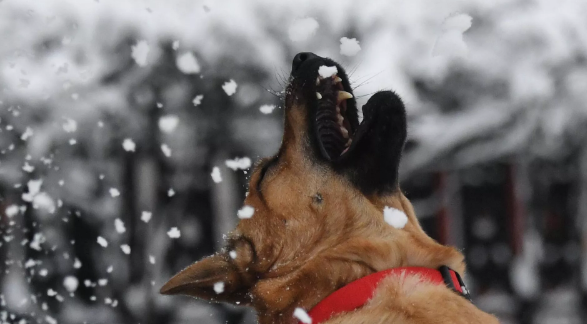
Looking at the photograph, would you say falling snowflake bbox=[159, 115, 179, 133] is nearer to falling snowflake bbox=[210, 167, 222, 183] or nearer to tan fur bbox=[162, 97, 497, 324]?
falling snowflake bbox=[210, 167, 222, 183]

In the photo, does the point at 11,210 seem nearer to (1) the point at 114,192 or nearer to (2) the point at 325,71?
(1) the point at 114,192

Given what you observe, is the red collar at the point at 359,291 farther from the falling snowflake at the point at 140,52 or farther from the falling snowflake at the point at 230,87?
the falling snowflake at the point at 140,52

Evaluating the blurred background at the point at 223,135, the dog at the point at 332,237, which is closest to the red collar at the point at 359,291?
the dog at the point at 332,237

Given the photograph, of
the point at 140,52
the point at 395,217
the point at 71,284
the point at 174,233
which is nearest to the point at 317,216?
Result: the point at 395,217

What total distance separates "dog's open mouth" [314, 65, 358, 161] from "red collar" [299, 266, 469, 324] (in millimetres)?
722

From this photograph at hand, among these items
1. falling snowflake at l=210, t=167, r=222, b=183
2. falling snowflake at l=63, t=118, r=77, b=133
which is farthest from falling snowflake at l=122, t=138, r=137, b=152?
falling snowflake at l=210, t=167, r=222, b=183

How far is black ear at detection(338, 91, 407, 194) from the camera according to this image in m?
2.54

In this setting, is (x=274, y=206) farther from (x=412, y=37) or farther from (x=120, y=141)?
(x=120, y=141)

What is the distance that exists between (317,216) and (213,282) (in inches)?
19.9

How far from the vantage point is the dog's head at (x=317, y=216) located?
2289 mm

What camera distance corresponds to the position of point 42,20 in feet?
23.1

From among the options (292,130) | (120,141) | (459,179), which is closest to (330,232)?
(292,130)

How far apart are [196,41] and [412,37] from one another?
2.55 metres

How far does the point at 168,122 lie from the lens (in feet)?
23.7
